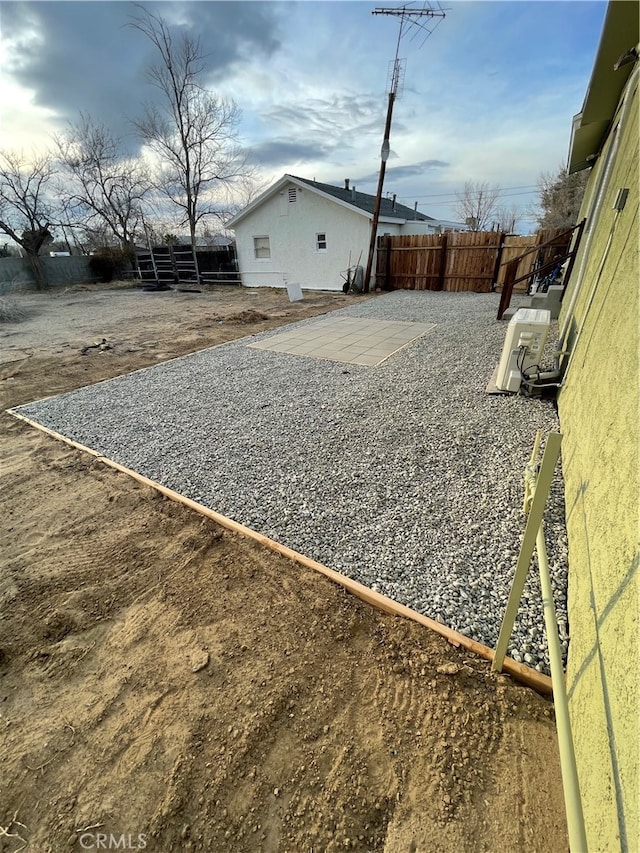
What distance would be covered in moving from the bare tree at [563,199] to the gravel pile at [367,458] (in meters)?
17.6

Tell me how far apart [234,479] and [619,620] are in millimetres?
2510

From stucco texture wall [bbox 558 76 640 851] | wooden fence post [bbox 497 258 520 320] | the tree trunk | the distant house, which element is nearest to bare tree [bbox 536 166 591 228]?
the distant house

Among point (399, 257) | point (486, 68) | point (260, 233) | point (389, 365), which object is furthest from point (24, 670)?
point (260, 233)

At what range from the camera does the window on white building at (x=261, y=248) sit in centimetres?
1545

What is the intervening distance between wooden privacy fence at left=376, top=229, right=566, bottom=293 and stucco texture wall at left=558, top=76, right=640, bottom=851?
32.1ft

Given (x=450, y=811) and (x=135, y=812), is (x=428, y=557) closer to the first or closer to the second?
(x=450, y=811)

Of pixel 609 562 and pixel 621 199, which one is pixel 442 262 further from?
pixel 609 562

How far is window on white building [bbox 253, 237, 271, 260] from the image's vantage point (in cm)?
1545

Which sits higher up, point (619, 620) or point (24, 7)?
point (24, 7)

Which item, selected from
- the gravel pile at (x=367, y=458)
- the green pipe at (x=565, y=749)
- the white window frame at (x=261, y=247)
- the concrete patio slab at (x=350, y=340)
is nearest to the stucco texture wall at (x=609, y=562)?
the green pipe at (x=565, y=749)

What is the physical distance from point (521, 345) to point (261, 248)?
14.3 m

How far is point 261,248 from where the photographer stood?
15711mm

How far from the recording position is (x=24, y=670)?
169cm

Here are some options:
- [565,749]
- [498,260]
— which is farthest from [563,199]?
[565,749]
